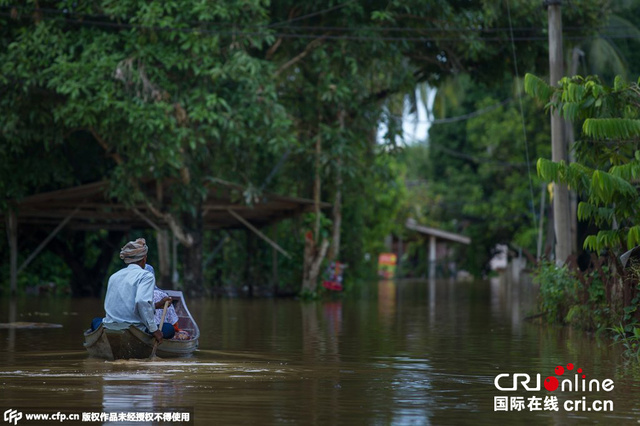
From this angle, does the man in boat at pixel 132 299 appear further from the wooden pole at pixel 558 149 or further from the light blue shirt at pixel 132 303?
the wooden pole at pixel 558 149

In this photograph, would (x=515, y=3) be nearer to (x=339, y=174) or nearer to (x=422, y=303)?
(x=339, y=174)

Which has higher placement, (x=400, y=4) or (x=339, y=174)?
(x=400, y=4)

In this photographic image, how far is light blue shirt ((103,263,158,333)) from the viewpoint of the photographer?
12.4 metres

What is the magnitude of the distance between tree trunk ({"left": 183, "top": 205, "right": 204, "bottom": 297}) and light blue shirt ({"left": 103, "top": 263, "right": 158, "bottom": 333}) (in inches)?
691

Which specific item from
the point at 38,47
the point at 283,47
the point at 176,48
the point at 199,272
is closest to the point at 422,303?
the point at 199,272

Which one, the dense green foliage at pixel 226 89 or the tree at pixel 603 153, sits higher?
the dense green foliage at pixel 226 89

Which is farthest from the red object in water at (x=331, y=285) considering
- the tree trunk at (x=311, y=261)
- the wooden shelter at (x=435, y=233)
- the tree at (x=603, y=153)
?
the wooden shelter at (x=435, y=233)

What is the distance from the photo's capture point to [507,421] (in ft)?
27.7

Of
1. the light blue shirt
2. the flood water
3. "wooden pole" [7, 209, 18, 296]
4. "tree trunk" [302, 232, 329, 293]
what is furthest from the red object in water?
the light blue shirt

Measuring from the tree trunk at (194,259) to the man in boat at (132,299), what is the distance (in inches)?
688

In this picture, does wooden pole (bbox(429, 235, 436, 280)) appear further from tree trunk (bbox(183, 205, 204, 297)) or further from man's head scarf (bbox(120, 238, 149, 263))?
man's head scarf (bbox(120, 238, 149, 263))

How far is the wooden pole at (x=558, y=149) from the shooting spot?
781 inches

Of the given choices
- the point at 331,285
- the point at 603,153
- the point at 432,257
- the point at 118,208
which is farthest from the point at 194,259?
the point at 432,257

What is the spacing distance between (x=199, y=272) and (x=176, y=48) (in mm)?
7372
